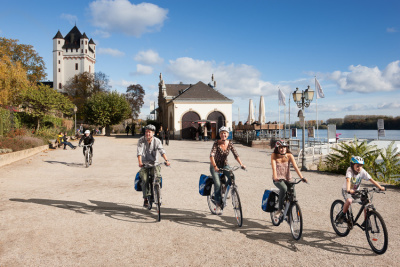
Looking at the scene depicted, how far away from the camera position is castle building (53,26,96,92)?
10056 centimetres

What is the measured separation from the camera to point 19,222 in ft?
19.4

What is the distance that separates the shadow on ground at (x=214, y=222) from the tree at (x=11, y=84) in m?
22.5

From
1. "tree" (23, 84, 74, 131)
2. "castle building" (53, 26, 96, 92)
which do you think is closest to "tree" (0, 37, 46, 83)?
"tree" (23, 84, 74, 131)

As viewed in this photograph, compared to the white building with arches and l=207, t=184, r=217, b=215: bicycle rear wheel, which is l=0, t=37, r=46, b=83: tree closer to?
the white building with arches

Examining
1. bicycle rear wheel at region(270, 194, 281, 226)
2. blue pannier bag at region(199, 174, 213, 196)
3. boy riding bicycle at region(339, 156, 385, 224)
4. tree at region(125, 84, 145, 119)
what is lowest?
bicycle rear wheel at region(270, 194, 281, 226)

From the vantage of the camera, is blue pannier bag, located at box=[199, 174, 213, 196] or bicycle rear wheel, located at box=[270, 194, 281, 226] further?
blue pannier bag, located at box=[199, 174, 213, 196]

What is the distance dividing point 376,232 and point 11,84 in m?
→ 31.4

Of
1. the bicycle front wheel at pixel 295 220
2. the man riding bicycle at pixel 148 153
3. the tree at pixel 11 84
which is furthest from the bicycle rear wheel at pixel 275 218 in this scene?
the tree at pixel 11 84

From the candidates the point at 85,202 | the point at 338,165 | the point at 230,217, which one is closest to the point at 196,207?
the point at 230,217

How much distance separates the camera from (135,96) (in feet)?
273

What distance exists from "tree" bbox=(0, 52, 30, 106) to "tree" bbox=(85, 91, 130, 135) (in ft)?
66.7

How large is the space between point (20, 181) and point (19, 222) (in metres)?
5.22

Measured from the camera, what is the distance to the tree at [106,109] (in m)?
50.7

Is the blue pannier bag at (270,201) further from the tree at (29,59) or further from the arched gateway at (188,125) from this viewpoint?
the tree at (29,59)
